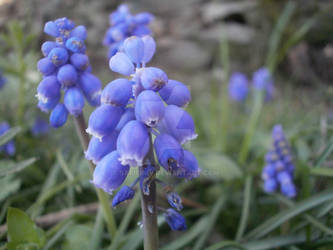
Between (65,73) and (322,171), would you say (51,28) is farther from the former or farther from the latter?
(322,171)

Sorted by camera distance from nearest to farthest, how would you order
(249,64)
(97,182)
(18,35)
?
(97,182)
(18,35)
(249,64)

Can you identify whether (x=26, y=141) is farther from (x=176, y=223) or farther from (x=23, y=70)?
(x=176, y=223)

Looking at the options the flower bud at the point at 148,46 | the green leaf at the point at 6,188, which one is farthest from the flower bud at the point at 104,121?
the green leaf at the point at 6,188

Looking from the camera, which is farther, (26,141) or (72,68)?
(26,141)

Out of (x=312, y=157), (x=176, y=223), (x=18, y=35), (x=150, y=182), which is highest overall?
(x=18, y=35)

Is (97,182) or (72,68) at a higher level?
(72,68)

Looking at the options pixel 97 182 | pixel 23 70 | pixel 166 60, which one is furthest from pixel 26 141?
pixel 166 60

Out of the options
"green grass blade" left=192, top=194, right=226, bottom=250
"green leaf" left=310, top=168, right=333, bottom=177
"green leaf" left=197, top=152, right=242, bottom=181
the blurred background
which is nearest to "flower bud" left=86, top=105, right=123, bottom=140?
the blurred background
